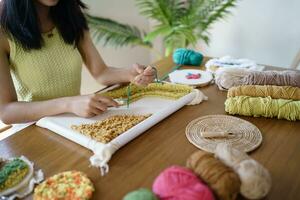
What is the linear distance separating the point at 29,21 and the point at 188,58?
64 centimetres

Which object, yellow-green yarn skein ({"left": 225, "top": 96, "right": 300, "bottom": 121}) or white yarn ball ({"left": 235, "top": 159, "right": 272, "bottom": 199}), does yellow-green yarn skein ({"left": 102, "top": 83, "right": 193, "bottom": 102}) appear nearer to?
yellow-green yarn skein ({"left": 225, "top": 96, "right": 300, "bottom": 121})

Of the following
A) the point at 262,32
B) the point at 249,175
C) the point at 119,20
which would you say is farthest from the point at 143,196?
the point at 262,32

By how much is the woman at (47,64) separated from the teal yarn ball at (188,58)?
0.28 metres

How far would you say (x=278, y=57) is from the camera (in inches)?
86.0

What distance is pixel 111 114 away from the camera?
83 cm

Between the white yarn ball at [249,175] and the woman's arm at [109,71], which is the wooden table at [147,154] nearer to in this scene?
the white yarn ball at [249,175]

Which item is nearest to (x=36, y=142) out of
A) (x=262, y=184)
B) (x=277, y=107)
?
(x=262, y=184)

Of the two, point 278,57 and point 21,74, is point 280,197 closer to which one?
point 21,74

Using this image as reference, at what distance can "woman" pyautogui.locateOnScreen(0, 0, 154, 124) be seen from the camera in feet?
2.71

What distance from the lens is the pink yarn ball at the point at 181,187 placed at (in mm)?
453

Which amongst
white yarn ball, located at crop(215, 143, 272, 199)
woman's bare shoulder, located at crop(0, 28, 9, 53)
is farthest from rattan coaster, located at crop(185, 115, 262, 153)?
woman's bare shoulder, located at crop(0, 28, 9, 53)

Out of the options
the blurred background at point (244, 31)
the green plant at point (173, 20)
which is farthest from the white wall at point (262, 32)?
the green plant at point (173, 20)

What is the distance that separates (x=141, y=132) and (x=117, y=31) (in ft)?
4.56

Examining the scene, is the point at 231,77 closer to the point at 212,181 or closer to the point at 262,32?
the point at 212,181
